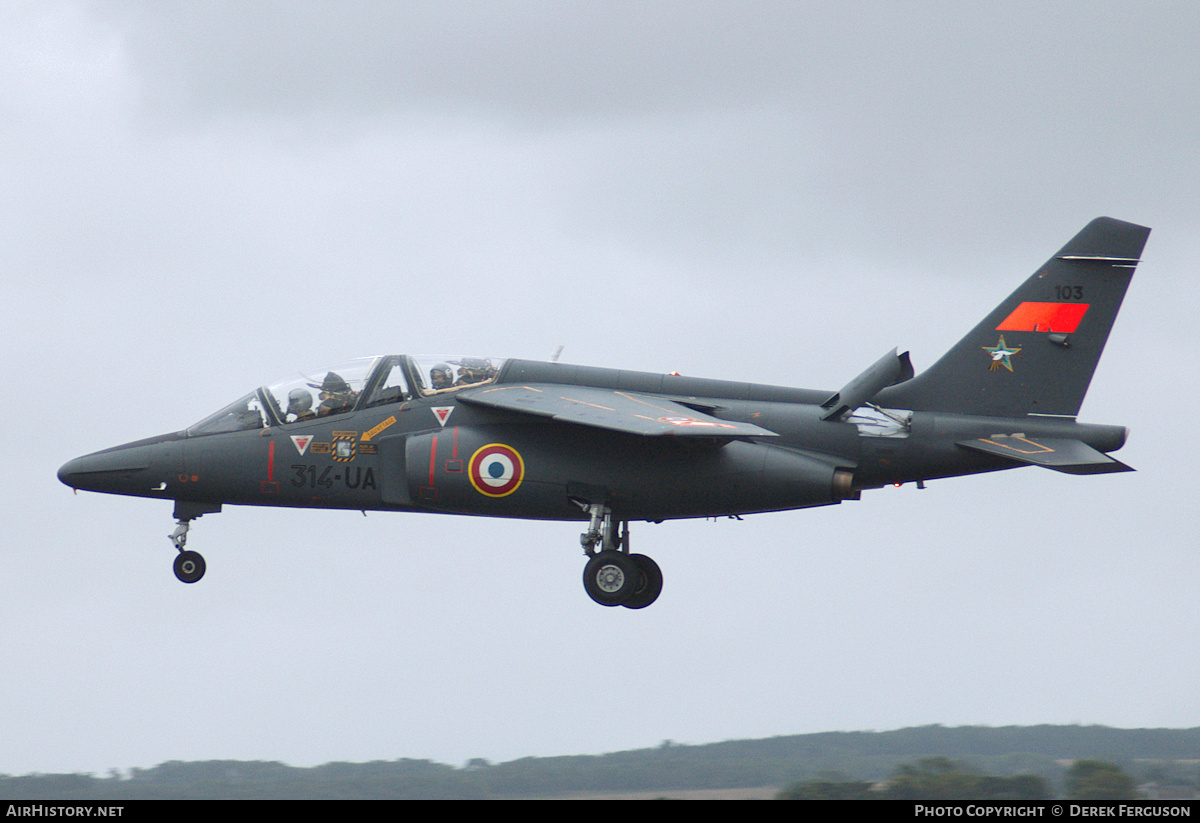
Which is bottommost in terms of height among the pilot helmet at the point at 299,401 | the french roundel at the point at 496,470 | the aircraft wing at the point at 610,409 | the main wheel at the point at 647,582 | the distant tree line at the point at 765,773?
the distant tree line at the point at 765,773

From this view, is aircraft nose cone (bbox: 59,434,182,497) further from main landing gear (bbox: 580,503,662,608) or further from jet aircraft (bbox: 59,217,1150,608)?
main landing gear (bbox: 580,503,662,608)

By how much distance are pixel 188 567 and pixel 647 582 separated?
768cm

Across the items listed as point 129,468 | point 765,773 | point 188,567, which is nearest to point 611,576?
point 188,567

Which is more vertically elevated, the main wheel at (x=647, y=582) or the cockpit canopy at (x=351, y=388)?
the cockpit canopy at (x=351, y=388)

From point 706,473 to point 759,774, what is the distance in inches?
503

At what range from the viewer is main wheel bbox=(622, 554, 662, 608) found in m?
23.0

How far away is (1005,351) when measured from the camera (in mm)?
22594

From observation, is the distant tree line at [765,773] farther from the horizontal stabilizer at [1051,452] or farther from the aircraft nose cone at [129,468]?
the aircraft nose cone at [129,468]

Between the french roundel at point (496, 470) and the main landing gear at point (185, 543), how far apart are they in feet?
15.7

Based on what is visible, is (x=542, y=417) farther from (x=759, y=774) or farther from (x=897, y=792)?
(x=759, y=774)

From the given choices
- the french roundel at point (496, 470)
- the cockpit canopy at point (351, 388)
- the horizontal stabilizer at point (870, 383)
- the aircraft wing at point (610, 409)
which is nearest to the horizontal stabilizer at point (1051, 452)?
the horizontal stabilizer at point (870, 383)

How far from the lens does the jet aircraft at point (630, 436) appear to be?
21.8 metres

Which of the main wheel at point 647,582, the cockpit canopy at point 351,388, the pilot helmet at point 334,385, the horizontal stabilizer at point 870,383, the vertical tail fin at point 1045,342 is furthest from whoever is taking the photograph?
the main wheel at point 647,582
